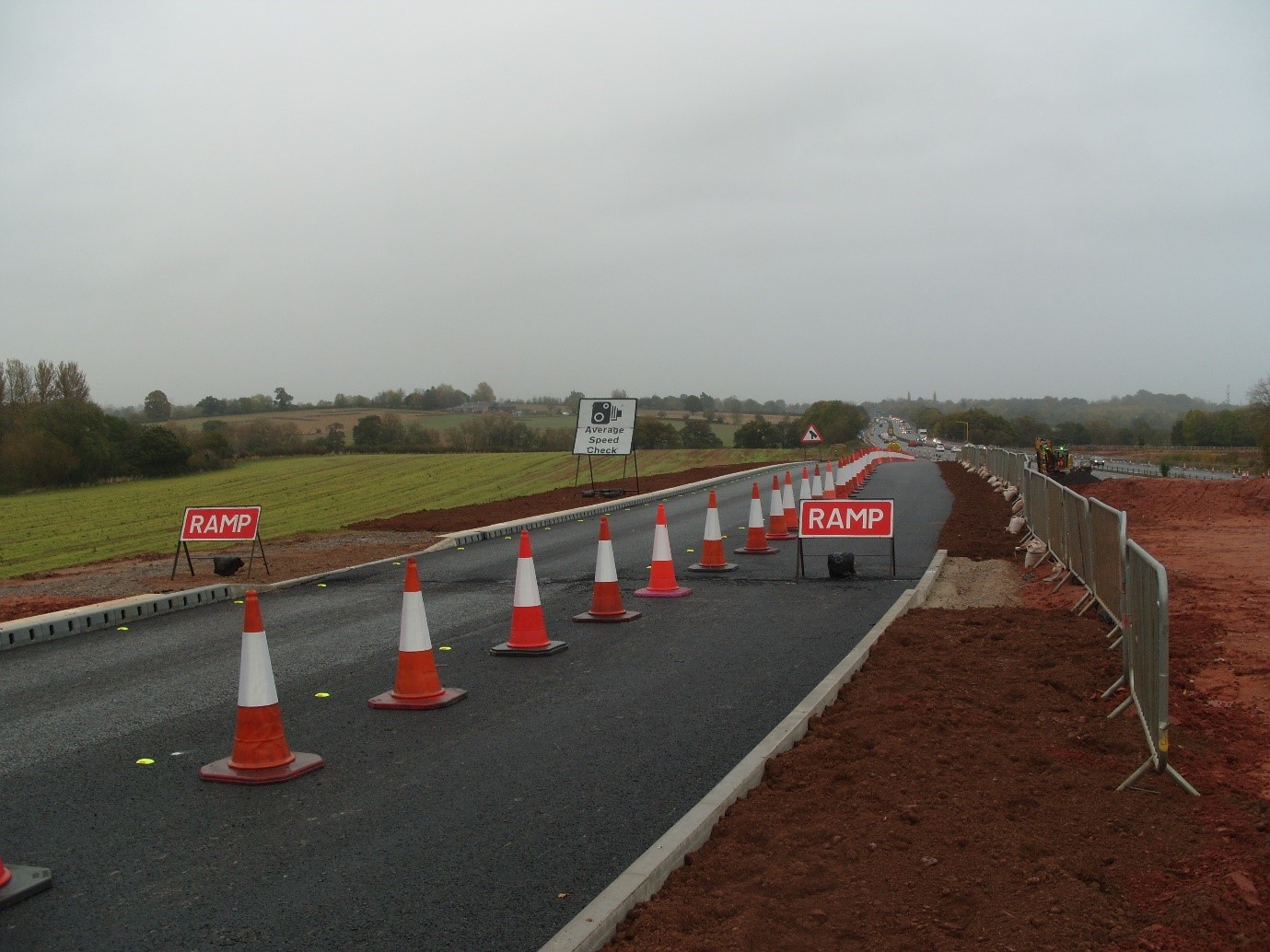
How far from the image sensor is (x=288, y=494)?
60.1 m

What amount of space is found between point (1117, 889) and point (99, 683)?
25.0ft

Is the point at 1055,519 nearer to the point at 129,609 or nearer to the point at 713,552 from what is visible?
the point at 713,552

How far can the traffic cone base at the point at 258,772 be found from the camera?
233 inches

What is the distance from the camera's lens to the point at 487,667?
881 cm

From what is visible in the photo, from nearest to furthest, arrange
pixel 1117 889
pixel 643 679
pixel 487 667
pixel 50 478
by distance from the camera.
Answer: pixel 1117 889 → pixel 643 679 → pixel 487 667 → pixel 50 478

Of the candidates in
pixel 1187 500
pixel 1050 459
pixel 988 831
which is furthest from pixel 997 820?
pixel 1050 459

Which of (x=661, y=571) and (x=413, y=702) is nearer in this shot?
(x=413, y=702)

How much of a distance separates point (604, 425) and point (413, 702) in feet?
71.3

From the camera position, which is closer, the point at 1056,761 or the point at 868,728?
the point at 1056,761

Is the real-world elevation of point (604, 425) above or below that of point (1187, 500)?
above

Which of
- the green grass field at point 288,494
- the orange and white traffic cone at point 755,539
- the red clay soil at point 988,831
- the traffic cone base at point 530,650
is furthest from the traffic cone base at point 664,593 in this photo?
the green grass field at point 288,494

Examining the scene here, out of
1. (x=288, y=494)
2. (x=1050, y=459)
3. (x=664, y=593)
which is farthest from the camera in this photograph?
(x=288, y=494)

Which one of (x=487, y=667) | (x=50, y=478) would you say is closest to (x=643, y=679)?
(x=487, y=667)

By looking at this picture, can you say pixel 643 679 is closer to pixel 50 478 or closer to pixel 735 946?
pixel 735 946
